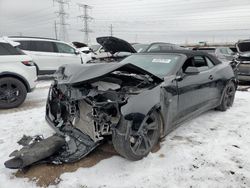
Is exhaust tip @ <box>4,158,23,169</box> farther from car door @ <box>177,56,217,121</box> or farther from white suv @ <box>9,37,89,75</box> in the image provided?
white suv @ <box>9,37,89,75</box>

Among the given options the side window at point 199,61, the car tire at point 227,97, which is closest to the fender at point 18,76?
the side window at point 199,61

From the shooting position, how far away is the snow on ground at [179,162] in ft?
9.13

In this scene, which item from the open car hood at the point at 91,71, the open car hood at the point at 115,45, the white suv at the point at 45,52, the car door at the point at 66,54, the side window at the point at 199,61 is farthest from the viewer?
the car door at the point at 66,54

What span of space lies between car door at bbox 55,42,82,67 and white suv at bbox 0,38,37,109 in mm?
3845

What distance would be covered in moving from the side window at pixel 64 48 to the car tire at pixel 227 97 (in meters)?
7.13

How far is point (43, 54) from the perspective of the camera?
9586 millimetres

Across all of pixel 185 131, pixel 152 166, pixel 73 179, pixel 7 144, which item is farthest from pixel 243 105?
pixel 7 144

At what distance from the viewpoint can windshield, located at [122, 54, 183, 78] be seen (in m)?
4.00

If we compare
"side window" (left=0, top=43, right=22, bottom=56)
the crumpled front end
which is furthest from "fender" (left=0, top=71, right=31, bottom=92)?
the crumpled front end

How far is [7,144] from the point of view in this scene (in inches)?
147

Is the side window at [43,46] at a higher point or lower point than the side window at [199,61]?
higher

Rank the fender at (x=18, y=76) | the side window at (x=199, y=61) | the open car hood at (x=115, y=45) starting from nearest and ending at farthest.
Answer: the side window at (x=199, y=61) < the fender at (x=18, y=76) < the open car hood at (x=115, y=45)

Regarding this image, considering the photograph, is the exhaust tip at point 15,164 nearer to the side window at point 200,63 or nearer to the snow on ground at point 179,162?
the snow on ground at point 179,162

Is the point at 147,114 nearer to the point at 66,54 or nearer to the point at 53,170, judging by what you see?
the point at 53,170
